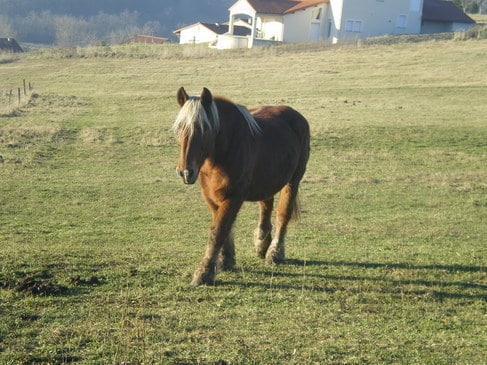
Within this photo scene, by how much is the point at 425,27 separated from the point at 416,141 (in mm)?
47361

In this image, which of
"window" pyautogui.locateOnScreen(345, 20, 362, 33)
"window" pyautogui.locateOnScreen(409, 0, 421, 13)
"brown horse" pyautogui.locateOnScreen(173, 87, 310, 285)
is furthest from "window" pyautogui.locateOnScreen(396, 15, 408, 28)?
"brown horse" pyautogui.locateOnScreen(173, 87, 310, 285)

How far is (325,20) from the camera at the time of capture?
201 feet

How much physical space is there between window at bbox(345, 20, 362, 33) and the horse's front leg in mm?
54454

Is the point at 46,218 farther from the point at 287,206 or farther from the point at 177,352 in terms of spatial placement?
the point at 177,352

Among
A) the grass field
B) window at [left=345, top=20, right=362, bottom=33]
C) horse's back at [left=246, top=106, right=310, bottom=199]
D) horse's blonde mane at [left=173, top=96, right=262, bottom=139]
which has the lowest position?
the grass field

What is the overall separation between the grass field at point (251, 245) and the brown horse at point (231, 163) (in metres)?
0.34

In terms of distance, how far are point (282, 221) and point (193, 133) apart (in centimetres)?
263

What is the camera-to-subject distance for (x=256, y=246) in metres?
9.33

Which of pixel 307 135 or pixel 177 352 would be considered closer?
pixel 177 352

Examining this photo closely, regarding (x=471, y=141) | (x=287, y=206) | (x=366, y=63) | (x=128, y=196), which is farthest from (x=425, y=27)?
(x=287, y=206)

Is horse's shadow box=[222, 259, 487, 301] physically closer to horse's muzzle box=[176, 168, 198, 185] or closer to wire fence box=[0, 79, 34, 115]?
horse's muzzle box=[176, 168, 198, 185]

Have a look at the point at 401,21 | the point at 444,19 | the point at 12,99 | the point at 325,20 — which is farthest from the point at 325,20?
the point at 12,99

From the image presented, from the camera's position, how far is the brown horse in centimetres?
711

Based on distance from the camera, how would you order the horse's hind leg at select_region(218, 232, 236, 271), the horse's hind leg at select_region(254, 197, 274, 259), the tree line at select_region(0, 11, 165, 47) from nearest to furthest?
1. the horse's hind leg at select_region(218, 232, 236, 271)
2. the horse's hind leg at select_region(254, 197, 274, 259)
3. the tree line at select_region(0, 11, 165, 47)
